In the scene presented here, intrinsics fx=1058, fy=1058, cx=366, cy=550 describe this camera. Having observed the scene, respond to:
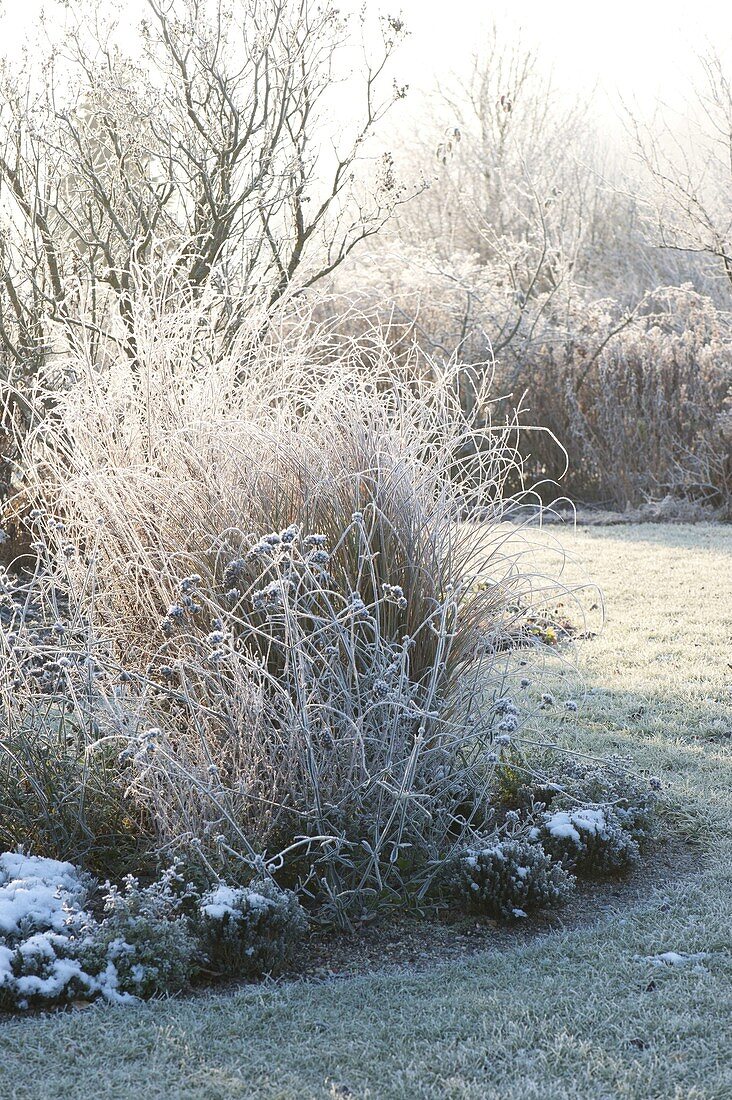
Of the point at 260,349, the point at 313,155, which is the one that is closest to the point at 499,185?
the point at 313,155

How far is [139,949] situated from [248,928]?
0.26m

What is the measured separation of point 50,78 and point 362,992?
585 cm

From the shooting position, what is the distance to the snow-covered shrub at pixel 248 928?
2.58 metres

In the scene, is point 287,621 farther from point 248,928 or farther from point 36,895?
point 36,895

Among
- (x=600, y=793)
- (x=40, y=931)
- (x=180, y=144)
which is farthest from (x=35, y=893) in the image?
(x=180, y=144)

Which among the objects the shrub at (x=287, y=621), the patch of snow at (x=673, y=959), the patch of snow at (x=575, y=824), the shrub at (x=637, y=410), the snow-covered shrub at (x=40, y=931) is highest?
the shrub at (x=637, y=410)

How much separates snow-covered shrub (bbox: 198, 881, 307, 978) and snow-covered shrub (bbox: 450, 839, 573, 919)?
54 cm

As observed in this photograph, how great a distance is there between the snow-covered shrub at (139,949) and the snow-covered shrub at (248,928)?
67 mm

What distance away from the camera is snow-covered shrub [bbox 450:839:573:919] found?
2.91 m

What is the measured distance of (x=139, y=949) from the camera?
250cm

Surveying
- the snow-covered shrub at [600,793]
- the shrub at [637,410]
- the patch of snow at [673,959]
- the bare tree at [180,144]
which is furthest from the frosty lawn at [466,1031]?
the shrub at [637,410]

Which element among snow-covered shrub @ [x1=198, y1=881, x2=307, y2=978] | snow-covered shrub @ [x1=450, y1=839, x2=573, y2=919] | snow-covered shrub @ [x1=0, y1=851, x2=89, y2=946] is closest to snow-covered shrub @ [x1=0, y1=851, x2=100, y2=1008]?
snow-covered shrub @ [x1=0, y1=851, x2=89, y2=946]

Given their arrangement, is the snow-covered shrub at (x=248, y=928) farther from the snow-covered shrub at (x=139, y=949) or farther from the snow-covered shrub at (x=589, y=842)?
the snow-covered shrub at (x=589, y=842)

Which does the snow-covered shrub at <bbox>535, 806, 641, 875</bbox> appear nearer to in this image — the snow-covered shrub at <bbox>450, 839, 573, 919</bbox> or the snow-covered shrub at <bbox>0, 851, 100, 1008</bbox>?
the snow-covered shrub at <bbox>450, 839, 573, 919</bbox>
